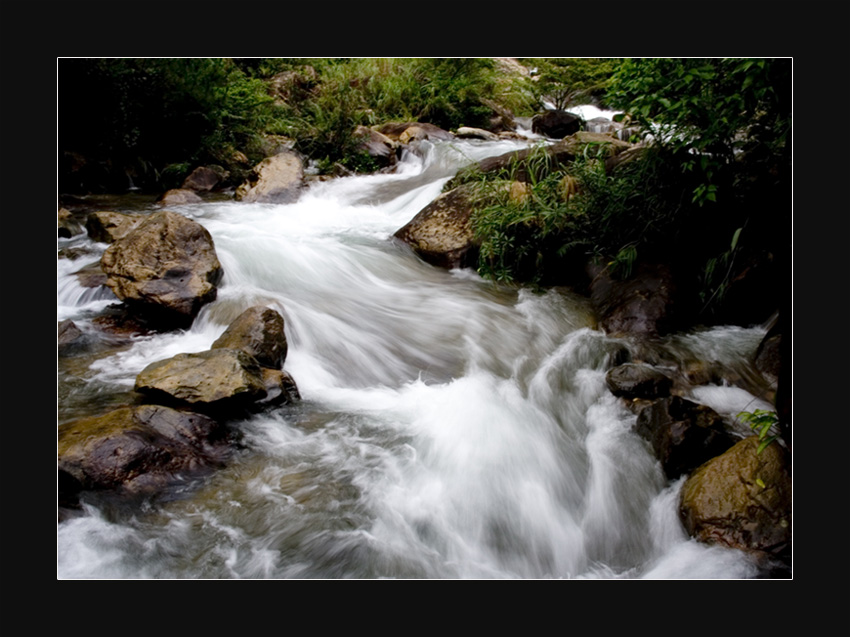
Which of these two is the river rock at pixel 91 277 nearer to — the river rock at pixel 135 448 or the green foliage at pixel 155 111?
the river rock at pixel 135 448

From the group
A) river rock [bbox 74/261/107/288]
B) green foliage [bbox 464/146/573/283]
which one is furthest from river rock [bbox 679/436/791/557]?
river rock [bbox 74/261/107/288]

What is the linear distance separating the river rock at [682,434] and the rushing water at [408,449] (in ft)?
0.35

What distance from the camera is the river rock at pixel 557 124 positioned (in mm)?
13883

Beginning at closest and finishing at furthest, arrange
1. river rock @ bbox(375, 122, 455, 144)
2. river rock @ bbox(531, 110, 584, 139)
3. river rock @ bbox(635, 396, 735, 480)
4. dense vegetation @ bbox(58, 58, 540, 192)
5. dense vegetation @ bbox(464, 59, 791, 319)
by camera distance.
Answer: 1. river rock @ bbox(635, 396, 735, 480)
2. dense vegetation @ bbox(464, 59, 791, 319)
3. dense vegetation @ bbox(58, 58, 540, 192)
4. river rock @ bbox(375, 122, 455, 144)
5. river rock @ bbox(531, 110, 584, 139)

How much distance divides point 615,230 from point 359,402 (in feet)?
10.5

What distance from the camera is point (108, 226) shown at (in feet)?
20.4

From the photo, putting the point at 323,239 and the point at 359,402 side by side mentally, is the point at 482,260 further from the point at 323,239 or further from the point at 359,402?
the point at 359,402

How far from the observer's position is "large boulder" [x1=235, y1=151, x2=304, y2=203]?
8.53m

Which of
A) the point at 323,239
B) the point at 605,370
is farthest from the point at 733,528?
the point at 323,239

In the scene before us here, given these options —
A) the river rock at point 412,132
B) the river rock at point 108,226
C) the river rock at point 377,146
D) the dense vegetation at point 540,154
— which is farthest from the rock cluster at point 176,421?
the river rock at point 412,132

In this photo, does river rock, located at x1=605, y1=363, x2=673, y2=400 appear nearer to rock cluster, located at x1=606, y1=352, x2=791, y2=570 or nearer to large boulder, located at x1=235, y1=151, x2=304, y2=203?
rock cluster, located at x1=606, y1=352, x2=791, y2=570

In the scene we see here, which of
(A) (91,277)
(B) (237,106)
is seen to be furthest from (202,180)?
(A) (91,277)

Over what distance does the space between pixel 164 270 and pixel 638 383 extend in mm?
3828

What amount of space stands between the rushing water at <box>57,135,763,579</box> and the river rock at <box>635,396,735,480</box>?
0.35 feet
